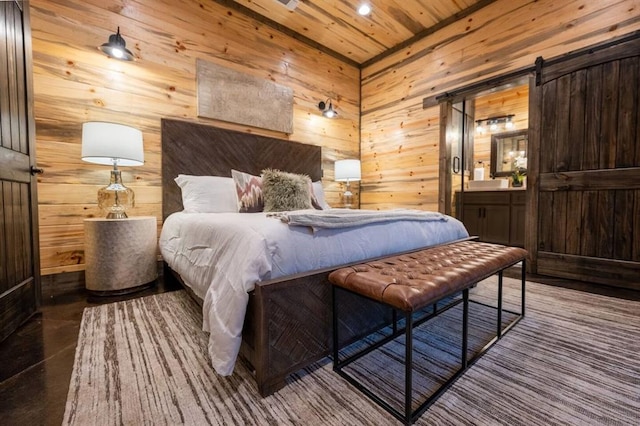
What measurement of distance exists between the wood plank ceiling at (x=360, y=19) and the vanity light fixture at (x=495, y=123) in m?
2.24

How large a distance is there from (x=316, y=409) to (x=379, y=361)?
437mm

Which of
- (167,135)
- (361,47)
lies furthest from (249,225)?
(361,47)

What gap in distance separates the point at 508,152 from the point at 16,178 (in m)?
6.16

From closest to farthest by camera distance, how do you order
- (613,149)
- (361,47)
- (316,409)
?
(316,409)
(613,149)
(361,47)

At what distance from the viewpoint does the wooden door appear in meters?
1.55

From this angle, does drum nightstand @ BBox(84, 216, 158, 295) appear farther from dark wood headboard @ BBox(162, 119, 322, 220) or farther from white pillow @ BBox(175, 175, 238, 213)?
dark wood headboard @ BBox(162, 119, 322, 220)

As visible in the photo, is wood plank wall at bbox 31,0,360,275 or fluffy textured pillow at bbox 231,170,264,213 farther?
fluffy textured pillow at bbox 231,170,264,213

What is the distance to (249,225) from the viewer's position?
1.28 m

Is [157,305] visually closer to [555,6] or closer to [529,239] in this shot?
[529,239]

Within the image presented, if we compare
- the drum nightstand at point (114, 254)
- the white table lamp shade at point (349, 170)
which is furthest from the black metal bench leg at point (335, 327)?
the white table lamp shade at point (349, 170)

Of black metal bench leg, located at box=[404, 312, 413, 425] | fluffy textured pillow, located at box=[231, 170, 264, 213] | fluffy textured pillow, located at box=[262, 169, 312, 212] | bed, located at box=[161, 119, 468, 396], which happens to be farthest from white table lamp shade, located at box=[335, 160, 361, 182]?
black metal bench leg, located at box=[404, 312, 413, 425]

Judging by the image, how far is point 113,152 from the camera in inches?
81.7

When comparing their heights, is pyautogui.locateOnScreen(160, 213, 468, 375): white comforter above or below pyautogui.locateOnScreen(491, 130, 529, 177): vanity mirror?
below

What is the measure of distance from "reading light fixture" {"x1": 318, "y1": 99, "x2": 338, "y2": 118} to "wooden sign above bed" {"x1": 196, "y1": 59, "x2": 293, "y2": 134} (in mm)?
544
